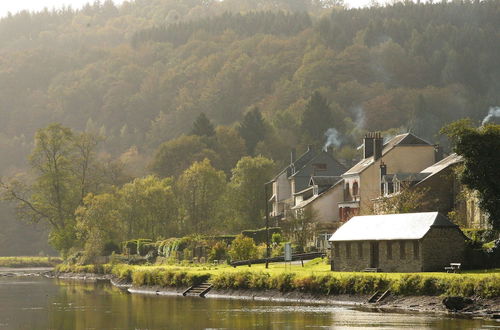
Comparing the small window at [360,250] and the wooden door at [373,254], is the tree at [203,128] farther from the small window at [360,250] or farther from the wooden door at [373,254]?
the wooden door at [373,254]

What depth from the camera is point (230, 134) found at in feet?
552

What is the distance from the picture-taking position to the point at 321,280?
217 feet

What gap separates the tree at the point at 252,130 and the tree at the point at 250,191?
115 ft

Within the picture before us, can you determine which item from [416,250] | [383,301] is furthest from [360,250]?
[383,301]

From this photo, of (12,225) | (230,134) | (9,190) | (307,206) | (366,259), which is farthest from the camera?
(12,225)

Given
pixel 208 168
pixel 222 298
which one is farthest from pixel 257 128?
pixel 222 298

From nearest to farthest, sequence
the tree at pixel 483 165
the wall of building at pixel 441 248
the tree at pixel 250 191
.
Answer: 1. the wall of building at pixel 441 248
2. the tree at pixel 483 165
3. the tree at pixel 250 191

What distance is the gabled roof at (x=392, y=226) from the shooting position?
64625mm

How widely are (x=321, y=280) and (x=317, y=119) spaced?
11118 centimetres

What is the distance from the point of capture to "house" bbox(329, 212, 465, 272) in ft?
211

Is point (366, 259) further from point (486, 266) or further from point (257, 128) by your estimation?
point (257, 128)

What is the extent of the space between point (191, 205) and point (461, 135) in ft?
216

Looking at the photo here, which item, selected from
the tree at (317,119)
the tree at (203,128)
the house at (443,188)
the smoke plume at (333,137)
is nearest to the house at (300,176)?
the house at (443,188)

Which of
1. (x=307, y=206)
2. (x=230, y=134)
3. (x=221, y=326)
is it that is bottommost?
(x=221, y=326)
